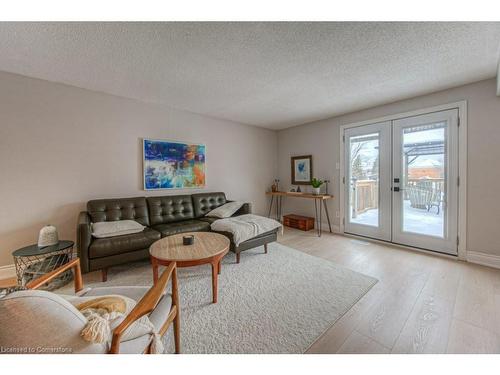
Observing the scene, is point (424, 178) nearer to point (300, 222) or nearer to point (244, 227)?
point (300, 222)

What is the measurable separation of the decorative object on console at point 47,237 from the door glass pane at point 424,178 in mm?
4600

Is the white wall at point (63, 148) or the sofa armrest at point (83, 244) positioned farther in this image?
the white wall at point (63, 148)

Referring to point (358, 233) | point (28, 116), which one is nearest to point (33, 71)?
point (28, 116)

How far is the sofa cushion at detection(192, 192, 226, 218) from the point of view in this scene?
351 centimetres

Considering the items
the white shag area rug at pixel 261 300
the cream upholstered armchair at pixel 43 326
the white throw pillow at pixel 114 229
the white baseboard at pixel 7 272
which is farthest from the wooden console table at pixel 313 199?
the white baseboard at pixel 7 272

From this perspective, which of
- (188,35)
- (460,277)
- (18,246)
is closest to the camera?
(188,35)

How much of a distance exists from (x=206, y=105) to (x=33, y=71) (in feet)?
6.52

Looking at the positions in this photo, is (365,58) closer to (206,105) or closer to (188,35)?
(188,35)

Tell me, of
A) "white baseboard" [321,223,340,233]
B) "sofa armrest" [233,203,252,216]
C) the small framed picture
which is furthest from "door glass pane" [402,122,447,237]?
"sofa armrest" [233,203,252,216]

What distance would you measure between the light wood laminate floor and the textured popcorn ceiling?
87.5 inches

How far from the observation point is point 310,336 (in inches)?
57.2

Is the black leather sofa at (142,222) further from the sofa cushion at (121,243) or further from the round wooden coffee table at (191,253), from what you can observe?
the round wooden coffee table at (191,253)

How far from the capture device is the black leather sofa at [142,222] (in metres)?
2.15

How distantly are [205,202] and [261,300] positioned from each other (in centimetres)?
209
